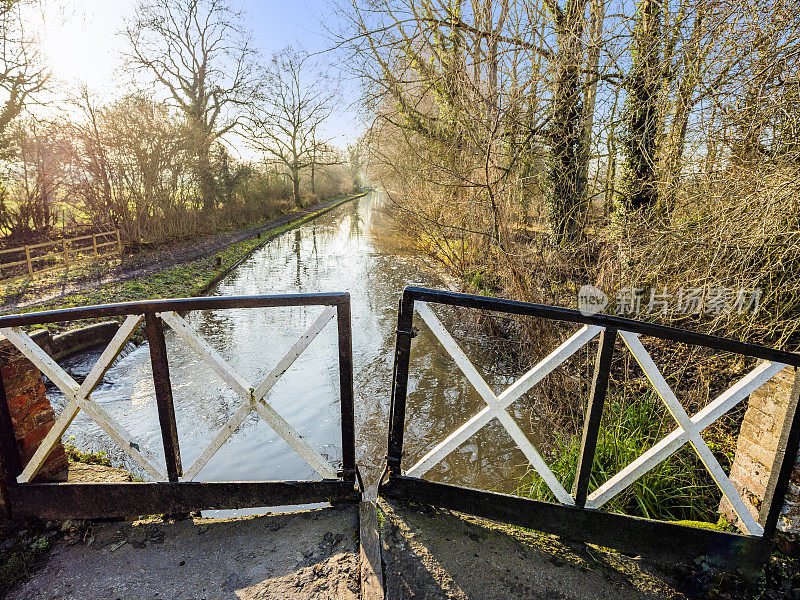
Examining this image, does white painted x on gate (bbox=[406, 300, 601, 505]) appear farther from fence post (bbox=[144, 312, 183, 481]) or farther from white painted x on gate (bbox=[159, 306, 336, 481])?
fence post (bbox=[144, 312, 183, 481])

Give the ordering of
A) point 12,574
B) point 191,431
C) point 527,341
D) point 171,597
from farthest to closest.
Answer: point 527,341 → point 191,431 → point 12,574 → point 171,597

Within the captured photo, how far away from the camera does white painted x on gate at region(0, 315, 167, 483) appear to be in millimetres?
2246

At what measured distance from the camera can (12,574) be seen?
6.68ft

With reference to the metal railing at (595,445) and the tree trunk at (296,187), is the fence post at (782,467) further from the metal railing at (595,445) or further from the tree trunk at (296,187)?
the tree trunk at (296,187)

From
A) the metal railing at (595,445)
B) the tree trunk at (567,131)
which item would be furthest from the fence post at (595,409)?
the tree trunk at (567,131)

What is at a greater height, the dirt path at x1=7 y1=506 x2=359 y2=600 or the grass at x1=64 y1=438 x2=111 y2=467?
the dirt path at x1=7 y1=506 x2=359 y2=600

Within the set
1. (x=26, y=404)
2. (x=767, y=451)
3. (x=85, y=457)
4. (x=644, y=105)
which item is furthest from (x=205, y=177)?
(x=767, y=451)

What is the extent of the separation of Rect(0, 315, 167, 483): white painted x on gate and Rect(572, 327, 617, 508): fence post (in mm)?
2413

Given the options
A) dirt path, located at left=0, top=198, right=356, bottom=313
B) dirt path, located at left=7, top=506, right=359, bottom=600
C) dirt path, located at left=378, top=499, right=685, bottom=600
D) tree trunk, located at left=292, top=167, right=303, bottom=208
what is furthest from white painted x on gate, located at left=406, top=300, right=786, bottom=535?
tree trunk, located at left=292, top=167, right=303, bottom=208

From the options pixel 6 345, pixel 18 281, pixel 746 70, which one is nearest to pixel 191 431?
pixel 6 345

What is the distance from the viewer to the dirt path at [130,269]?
8.47 meters

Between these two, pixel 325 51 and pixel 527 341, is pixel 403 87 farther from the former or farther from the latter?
pixel 527 341

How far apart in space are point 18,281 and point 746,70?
13573 mm

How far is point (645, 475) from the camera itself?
3254 mm
